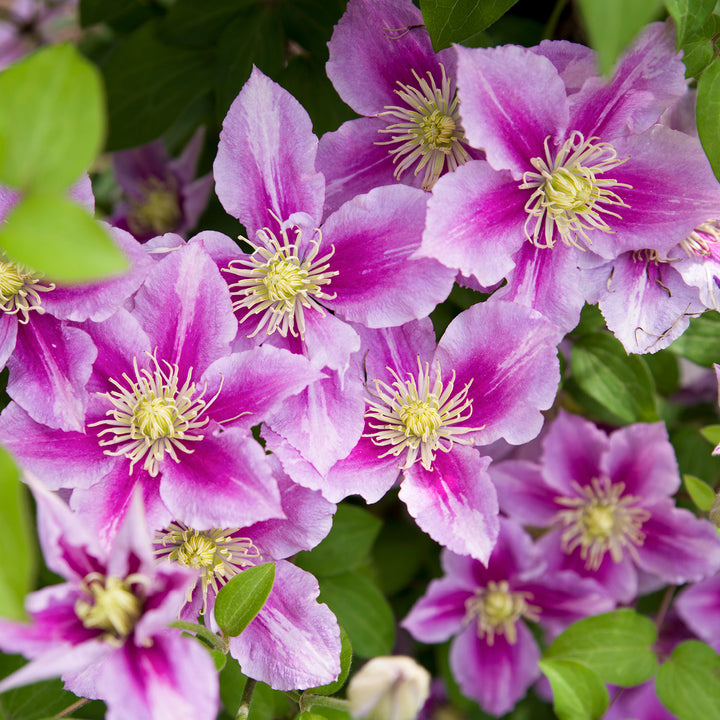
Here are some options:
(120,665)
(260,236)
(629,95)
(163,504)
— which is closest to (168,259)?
(260,236)

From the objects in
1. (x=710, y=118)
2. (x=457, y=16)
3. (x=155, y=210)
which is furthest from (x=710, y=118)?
(x=155, y=210)

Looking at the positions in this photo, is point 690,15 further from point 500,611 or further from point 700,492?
point 500,611

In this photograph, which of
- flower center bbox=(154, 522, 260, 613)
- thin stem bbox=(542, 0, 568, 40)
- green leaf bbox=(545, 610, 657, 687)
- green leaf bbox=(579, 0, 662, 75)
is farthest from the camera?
thin stem bbox=(542, 0, 568, 40)

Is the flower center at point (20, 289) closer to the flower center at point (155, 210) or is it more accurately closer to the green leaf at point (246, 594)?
the green leaf at point (246, 594)

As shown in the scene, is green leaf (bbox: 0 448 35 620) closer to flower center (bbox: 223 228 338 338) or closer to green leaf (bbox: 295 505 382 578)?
flower center (bbox: 223 228 338 338)

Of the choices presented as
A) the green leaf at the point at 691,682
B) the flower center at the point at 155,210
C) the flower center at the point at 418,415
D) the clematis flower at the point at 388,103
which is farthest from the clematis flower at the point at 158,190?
the green leaf at the point at 691,682

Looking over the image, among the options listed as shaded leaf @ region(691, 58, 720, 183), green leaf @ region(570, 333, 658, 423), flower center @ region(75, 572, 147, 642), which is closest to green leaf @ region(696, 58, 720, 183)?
shaded leaf @ region(691, 58, 720, 183)
